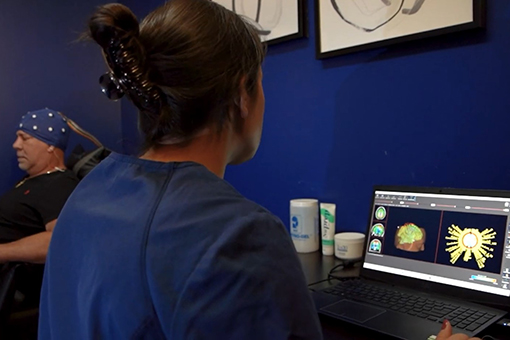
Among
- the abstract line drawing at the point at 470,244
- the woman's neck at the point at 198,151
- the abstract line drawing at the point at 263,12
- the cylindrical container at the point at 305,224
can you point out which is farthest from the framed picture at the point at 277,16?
the woman's neck at the point at 198,151

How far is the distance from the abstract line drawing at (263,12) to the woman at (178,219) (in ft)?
3.24

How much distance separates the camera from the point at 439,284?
3.60 ft

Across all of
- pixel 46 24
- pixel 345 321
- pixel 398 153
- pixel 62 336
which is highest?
pixel 46 24

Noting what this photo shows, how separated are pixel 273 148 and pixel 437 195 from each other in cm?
70

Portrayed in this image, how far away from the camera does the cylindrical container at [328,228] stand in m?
1.50

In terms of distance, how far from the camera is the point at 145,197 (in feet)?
1.88

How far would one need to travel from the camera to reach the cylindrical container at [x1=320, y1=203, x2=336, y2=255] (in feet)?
4.93

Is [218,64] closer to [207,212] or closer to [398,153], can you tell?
[207,212]

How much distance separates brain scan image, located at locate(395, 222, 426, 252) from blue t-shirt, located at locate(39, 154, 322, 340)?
674 mm

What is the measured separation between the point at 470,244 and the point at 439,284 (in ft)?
0.38

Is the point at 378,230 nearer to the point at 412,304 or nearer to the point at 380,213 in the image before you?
the point at 380,213

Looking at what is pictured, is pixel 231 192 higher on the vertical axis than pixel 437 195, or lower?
higher

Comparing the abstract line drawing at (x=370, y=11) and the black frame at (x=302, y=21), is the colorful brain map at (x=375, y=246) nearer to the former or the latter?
the abstract line drawing at (x=370, y=11)

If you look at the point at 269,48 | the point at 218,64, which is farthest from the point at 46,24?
the point at 218,64
